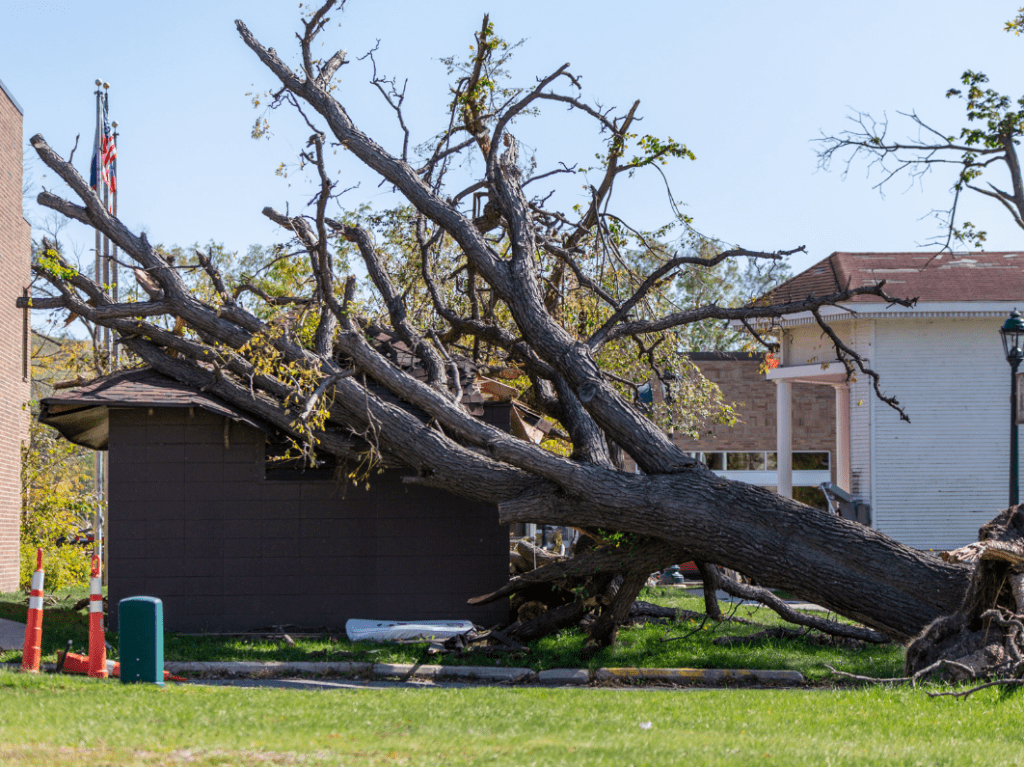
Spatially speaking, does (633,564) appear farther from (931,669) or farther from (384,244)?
(384,244)

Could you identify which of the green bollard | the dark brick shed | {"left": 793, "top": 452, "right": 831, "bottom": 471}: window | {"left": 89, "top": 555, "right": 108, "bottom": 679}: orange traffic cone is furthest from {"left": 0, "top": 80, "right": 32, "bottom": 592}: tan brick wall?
{"left": 793, "top": 452, "right": 831, "bottom": 471}: window

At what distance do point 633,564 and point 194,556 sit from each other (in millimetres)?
5593

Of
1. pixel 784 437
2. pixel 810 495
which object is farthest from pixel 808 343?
pixel 810 495

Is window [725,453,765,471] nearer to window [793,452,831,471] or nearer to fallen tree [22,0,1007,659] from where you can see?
window [793,452,831,471]

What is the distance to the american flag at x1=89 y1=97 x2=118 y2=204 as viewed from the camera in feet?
81.3

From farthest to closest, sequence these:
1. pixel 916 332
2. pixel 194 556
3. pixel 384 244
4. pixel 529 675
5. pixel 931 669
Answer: pixel 916 332, pixel 384 244, pixel 194 556, pixel 529 675, pixel 931 669

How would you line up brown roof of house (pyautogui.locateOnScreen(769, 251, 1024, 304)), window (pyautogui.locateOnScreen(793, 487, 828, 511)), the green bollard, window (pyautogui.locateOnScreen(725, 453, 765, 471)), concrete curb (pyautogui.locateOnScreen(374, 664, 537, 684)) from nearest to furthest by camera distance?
the green bollard
concrete curb (pyautogui.locateOnScreen(374, 664, 537, 684))
brown roof of house (pyautogui.locateOnScreen(769, 251, 1024, 304))
window (pyautogui.locateOnScreen(725, 453, 765, 471))
window (pyautogui.locateOnScreen(793, 487, 828, 511))

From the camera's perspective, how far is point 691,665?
36.2 ft

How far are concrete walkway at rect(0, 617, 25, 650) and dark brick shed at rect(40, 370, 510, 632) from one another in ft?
3.74

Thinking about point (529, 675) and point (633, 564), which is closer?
point (529, 675)

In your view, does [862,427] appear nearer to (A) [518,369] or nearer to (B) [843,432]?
(B) [843,432]

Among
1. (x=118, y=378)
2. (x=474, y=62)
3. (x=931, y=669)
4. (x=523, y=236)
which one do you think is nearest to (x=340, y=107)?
(x=474, y=62)

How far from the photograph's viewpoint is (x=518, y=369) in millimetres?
16125

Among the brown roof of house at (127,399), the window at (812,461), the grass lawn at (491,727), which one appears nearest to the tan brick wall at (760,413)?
the window at (812,461)
